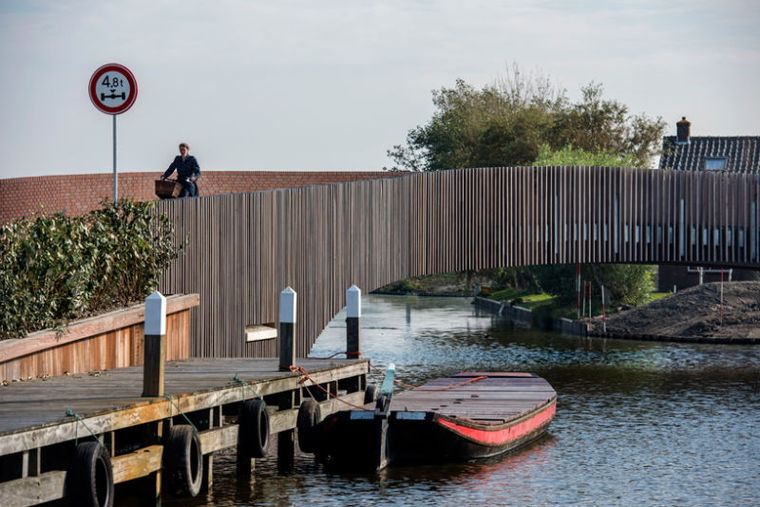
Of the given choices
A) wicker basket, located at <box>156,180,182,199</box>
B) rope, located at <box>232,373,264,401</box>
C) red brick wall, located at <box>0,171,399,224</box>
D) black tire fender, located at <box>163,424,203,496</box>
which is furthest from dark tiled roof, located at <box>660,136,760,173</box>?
black tire fender, located at <box>163,424,203,496</box>

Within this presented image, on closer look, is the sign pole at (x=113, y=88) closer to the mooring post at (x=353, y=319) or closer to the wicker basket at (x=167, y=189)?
the wicker basket at (x=167, y=189)

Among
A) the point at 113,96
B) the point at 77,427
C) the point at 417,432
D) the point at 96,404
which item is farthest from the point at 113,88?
the point at 77,427

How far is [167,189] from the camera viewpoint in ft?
74.1

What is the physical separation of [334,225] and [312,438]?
8653 mm

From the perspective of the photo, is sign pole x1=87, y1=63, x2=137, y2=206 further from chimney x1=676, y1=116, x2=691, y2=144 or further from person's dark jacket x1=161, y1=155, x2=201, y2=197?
chimney x1=676, y1=116, x2=691, y2=144

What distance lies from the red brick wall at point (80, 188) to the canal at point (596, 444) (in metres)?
6.33

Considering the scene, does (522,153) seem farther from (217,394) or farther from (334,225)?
(217,394)

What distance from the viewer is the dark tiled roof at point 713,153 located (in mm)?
64812

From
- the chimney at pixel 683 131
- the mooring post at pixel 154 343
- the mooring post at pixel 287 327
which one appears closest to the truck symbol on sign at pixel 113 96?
the mooring post at pixel 287 327

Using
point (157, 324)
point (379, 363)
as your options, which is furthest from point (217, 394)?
point (379, 363)

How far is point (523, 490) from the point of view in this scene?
16.8m

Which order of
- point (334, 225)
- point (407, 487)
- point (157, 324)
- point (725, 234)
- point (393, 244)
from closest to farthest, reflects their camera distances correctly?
point (157, 324)
point (407, 487)
point (334, 225)
point (393, 244)
point (725, 234)

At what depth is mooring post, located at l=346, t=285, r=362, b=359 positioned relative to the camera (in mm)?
19531

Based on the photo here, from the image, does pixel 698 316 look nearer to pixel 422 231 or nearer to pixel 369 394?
pixel 422 231
